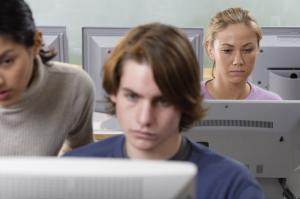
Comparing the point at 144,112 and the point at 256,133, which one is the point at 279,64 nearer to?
the point at 256,133

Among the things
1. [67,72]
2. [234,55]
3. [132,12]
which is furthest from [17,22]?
[132,12]

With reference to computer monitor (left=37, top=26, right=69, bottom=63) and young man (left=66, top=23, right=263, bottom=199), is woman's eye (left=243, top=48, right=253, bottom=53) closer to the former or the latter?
computer monitor (left=37, top=26, right=69, bottom=63)

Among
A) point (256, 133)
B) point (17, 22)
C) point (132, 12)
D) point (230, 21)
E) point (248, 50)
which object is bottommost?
point (132, 12)

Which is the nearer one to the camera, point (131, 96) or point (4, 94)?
point (131, 96)

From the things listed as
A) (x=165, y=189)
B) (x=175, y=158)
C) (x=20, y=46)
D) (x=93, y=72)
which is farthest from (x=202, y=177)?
(x=93, y=72)

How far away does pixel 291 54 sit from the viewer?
237cm

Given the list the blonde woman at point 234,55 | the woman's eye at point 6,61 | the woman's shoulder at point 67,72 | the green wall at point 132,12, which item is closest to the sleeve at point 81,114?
the woman's shoulder at point 67,72

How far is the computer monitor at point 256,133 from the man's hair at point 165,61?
0.32 meters

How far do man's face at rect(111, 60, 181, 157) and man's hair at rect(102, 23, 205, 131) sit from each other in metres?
0.01

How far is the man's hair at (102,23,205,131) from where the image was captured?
3.18ft

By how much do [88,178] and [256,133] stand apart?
892 millimetres

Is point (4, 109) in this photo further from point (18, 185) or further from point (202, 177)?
point (18, 185)

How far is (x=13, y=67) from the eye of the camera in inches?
44.4

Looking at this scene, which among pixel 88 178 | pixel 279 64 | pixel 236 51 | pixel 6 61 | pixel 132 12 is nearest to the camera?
pixel 88 178
